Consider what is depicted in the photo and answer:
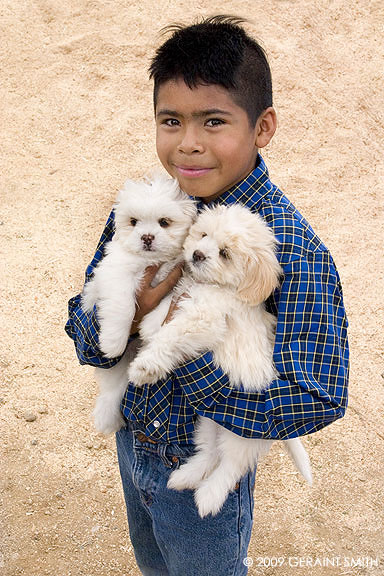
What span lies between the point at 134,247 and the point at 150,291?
165mm

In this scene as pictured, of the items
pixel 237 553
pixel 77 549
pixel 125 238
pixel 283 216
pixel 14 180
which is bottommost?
pixel 77 549

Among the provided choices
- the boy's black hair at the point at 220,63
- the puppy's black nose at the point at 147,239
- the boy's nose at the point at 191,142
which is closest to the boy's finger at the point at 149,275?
the puppy's black nose at the point at 147,239

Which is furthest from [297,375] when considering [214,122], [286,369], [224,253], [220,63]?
[220,63]

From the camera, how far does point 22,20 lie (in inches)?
328

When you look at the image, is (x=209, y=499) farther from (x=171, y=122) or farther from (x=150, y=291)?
(x=171, y=122)

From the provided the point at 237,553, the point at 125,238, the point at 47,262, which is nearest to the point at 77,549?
the point at 237,553

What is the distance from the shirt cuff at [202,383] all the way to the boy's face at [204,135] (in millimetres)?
567

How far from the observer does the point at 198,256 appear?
192cm

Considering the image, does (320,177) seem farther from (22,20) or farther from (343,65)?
(22,20)

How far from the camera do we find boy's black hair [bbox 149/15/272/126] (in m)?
1.77

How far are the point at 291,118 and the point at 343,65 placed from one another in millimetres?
1338

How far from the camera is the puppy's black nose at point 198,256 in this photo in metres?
1.91

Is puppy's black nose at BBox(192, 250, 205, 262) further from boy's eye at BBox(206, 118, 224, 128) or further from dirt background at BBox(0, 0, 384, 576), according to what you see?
dirt background at BBox(0, 0, 384, 576)

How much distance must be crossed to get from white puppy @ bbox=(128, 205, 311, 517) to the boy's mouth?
14 cm
